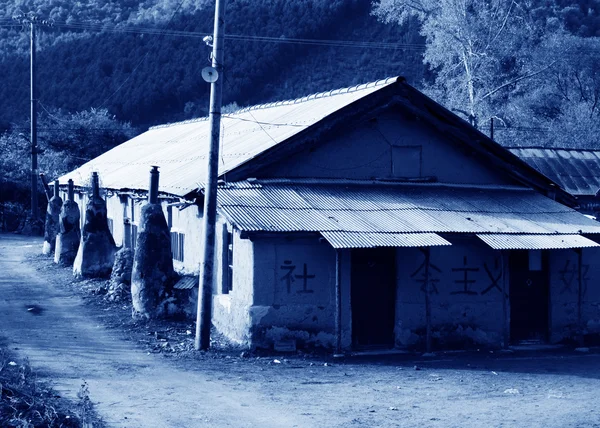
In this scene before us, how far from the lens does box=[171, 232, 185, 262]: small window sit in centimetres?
1991

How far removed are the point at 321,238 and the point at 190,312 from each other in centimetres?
437

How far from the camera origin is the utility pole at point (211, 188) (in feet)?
48.3

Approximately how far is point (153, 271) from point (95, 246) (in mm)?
6526

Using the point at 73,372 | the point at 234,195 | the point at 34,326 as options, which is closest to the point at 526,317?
the point at 234,195

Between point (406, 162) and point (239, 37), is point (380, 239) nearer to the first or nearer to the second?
point (406, 162)

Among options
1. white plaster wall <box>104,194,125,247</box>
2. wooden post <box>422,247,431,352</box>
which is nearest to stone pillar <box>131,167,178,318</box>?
wooden post <box>422,247,431,352</box>

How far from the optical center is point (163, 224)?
1806cm

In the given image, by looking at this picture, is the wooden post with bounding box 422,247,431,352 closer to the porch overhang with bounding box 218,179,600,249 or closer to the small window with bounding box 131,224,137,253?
the porch overhang with bounding box 218,179,600,249

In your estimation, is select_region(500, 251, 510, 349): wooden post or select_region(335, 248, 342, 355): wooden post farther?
select_region(500, 251, 510, 349): wooden post

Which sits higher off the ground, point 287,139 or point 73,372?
point 287,139

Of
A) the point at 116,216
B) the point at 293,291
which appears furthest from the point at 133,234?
the point at 293,291

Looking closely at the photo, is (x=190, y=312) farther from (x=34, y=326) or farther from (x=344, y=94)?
(x=344, y=94)

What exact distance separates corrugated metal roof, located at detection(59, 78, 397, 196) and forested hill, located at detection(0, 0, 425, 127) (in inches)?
1360

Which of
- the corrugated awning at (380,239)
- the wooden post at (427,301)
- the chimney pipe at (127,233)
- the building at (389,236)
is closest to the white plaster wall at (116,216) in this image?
the chimney pipe at (127,233)
